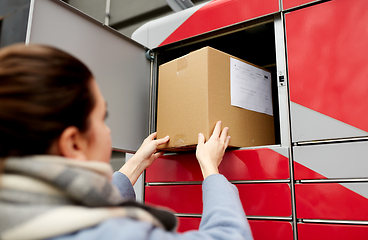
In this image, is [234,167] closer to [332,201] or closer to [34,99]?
[332,201]

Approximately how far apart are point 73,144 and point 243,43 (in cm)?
142

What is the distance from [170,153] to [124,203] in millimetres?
1028

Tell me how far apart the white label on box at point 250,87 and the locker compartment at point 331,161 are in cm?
34

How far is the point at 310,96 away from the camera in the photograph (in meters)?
1.31

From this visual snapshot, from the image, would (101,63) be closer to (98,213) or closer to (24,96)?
(24,96)

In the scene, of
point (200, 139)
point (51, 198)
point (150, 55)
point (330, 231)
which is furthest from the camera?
point (150, 55)

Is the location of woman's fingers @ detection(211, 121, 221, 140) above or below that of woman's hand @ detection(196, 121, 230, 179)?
above

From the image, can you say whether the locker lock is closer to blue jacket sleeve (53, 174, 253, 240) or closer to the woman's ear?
blue jacket sleeve (53, 174, 253, 240)

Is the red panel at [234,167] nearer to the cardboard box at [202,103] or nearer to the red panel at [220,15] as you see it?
the cardboard box at [202,103]

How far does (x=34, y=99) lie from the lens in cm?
55

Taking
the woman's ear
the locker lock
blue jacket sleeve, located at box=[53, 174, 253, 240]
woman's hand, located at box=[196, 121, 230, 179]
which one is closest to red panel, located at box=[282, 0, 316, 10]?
woman's hand, located at box=[196, 121, 230, 179]

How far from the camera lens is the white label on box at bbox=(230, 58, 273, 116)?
4.77ft

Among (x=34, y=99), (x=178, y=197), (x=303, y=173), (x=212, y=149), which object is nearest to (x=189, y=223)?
(x=178, y=197)

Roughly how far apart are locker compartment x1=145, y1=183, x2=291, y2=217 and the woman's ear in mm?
914
